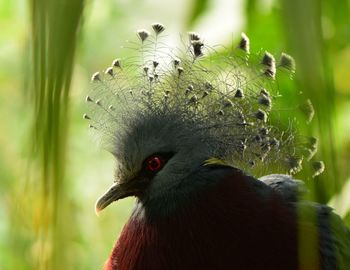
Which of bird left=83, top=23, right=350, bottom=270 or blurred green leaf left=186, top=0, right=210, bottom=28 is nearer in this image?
blurred green leaf left=186, top=0, right=210, bottom=28

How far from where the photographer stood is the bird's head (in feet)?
7.04

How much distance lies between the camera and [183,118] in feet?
7.33

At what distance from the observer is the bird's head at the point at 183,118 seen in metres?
2.15

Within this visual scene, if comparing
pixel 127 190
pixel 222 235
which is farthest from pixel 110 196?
pixel 222 235

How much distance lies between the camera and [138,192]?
2318mm

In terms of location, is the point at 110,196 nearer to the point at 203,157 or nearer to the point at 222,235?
the point at 203,157

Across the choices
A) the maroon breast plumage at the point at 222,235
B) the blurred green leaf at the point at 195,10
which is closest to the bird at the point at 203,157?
the maroon breast plumage at the point at 222,235

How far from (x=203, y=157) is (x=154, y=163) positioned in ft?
0.57

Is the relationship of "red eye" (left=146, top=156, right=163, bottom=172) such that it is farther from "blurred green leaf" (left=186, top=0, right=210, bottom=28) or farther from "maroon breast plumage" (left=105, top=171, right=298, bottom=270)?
"blurred green leaf" (left=186, top=0, right=210, bottom=28)

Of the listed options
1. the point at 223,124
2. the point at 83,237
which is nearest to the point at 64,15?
the point at 223,124

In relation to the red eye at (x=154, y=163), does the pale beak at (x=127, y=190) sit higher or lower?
lower

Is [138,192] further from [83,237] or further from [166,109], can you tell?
[83,237]

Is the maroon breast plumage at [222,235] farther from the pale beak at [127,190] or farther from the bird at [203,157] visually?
the pale beak at [127,190]

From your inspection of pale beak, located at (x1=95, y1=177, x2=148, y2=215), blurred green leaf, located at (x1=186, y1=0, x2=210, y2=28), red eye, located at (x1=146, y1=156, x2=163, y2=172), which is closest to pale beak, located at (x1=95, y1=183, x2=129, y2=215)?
pale beak, located at (x1=95, y1=177, x2=148, y2=215)
